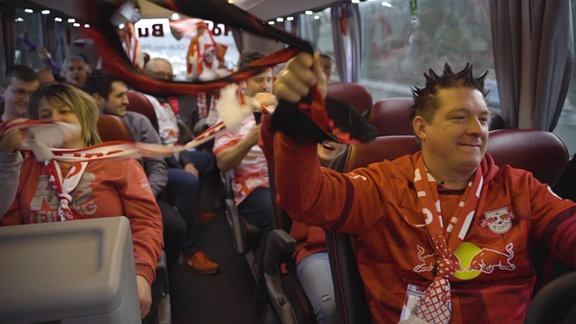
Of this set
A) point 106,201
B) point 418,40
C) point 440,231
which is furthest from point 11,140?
point 418,40

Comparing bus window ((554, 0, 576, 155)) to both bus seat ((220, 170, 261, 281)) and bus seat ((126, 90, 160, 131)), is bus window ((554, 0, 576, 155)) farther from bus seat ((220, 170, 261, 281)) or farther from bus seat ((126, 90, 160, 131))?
bus seat ((126, 90, 160, 131))

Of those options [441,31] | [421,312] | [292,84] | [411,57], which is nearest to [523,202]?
[421,312]

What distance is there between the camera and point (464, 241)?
138cm

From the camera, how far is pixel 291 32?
0.58 metres

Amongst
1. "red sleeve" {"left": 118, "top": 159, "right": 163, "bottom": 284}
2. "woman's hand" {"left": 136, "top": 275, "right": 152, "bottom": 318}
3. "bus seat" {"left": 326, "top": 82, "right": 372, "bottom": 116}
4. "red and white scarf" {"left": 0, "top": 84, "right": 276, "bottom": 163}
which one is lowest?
"woman's hand" {"left": 136, "top": 275, "right": 152, "bottom": 318}

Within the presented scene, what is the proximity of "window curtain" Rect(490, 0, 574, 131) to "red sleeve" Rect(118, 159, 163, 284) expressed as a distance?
2.41m

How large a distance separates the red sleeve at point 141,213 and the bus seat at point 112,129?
27cm

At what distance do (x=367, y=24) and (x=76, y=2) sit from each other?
5.71 meters

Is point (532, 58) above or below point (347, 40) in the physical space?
below

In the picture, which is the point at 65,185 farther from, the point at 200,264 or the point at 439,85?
the point at 200,264

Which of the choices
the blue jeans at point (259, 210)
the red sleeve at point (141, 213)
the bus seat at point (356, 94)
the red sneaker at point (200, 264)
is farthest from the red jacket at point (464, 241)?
the bus seat at point (356, 94)

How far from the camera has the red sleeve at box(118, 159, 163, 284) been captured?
5.02 feet

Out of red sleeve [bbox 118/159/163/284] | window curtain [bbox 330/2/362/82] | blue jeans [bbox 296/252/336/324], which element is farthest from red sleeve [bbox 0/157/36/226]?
window curtain [bbox 330/2/362/82]

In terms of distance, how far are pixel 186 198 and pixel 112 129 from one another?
1396 mm
